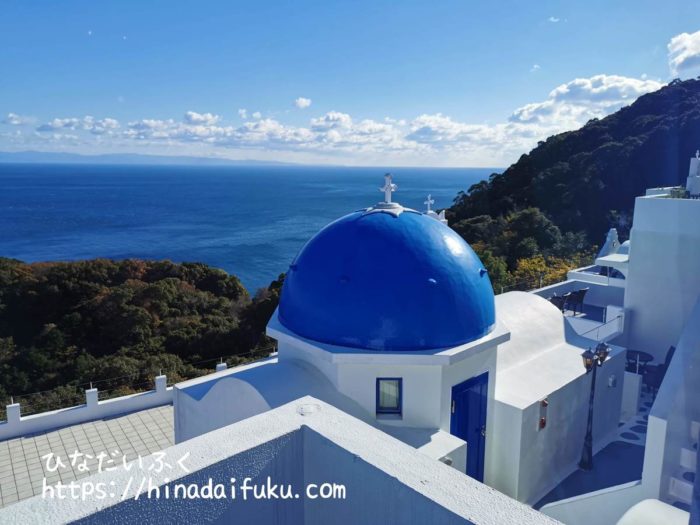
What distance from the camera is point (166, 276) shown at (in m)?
32.9

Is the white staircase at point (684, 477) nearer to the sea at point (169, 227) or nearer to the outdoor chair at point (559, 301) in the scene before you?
the outdoor chair at point (559, 301)

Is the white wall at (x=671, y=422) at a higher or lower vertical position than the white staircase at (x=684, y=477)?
higher

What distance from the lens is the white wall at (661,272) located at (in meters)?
15.7

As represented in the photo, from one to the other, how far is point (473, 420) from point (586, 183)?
33298 mm

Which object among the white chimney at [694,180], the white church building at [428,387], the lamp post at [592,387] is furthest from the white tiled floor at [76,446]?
the white chimney at [694,180]

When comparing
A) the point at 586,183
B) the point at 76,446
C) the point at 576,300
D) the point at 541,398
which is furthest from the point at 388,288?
the point at 586,183

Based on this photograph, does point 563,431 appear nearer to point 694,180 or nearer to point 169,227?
point 694,180

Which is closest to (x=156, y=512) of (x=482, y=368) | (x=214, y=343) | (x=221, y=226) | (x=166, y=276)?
(x=482, y=368)

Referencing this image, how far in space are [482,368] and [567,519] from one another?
2900 mm

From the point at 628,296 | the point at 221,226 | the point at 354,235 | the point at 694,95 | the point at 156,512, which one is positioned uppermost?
the point at 694,95

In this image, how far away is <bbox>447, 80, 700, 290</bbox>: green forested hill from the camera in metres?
34.8

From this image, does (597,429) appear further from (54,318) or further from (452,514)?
(54,318)

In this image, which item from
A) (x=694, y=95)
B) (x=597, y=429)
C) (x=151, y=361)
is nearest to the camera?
(x=597, y=429)

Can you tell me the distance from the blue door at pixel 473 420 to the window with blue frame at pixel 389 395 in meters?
1.33
